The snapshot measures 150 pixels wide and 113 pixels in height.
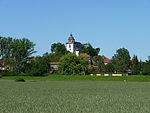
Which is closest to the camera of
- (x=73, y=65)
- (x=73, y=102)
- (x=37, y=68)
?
(x=73, y=102)

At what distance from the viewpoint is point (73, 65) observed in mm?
128875

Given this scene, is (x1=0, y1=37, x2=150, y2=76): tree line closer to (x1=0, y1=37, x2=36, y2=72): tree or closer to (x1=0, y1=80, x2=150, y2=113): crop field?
(x1=0, y1=37, x2=36, y2=72): tree

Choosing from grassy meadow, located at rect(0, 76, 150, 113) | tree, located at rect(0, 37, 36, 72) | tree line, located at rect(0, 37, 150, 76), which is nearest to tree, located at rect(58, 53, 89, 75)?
tree line, located at rect(0, 37, 150, 76)

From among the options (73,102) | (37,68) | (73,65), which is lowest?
(73,102)

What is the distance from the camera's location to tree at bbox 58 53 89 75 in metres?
128

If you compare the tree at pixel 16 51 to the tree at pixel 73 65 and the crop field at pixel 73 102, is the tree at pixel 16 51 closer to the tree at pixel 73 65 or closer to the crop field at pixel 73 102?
the tree at pixel 73 65

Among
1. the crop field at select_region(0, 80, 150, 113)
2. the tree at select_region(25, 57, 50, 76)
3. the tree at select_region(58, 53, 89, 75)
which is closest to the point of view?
the crop field at select_region(0, 80, 150, 113)

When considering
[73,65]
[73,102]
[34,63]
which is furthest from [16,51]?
[73,102]

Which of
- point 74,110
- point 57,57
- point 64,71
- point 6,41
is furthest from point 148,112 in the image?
point 57,57

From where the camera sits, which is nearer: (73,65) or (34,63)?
(73,65)

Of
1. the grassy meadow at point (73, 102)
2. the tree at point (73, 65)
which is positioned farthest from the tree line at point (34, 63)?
the grassy meadow at point (73, 102)

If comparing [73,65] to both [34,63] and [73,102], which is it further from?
[73,102]

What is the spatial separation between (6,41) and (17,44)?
6.54 m

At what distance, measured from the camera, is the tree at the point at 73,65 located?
128325mm
